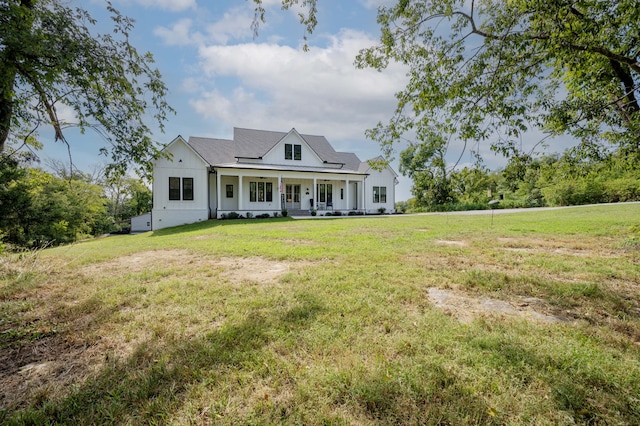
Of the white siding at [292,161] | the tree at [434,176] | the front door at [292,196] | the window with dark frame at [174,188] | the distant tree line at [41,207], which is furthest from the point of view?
the front door at [292,196]

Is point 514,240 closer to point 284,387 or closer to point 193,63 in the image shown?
point 284,387

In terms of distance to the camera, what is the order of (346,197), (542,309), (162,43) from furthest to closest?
(346,197)
(162,43)
(542,309)

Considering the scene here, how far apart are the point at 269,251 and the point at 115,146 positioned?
12.7 feet

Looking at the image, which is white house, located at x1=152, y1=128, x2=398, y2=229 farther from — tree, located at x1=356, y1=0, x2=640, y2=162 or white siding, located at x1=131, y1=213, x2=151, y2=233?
tree, located at x1=356, y1=0, x2=640, y2=162

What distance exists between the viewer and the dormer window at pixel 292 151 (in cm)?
2353

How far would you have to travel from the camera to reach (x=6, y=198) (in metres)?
14.4

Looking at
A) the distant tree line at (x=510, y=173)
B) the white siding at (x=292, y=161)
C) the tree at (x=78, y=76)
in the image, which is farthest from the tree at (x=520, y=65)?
the white siding at (x=292, y=161)

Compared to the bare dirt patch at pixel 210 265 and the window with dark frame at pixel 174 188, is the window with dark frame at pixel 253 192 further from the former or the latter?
the bare dirt patch at pixel 210 265

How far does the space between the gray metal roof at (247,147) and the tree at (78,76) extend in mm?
16092

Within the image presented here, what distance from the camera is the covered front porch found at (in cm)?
2062

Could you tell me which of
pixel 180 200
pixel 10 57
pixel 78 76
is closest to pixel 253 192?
pixel 180 200

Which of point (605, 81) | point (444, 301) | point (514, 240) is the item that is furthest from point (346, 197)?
point (444, 301)

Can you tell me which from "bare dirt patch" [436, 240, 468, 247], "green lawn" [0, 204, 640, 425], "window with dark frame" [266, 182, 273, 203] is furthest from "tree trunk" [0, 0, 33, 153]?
"window with dark frame" [266, 182, 273, 203]

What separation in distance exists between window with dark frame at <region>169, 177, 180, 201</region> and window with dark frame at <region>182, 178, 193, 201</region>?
314mm
